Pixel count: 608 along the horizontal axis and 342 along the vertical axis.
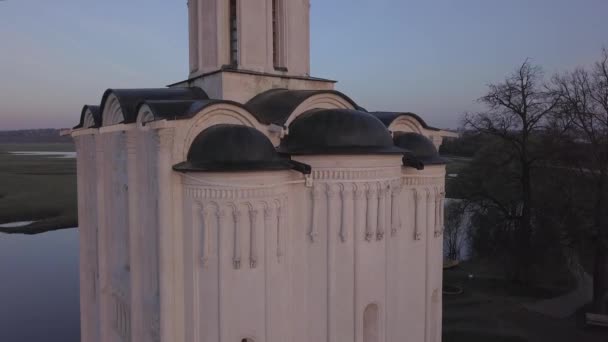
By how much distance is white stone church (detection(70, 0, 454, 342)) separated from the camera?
5645 millimetres

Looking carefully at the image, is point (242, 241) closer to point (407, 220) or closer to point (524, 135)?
point (407, 220)

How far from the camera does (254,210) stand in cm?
561

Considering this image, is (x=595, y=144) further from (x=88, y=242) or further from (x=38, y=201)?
(x=38, y=201)

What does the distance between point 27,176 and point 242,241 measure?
2977 inches

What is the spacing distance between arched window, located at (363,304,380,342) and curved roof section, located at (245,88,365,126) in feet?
10.9

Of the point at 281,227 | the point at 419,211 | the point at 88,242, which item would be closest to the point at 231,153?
the point at 281,227

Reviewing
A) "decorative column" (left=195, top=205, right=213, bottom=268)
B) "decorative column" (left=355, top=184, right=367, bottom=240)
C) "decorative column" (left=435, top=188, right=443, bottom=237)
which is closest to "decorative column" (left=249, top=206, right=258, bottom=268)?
"decorative column" (left=195, top=205, right=213, bottom=268)

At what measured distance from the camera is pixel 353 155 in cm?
611

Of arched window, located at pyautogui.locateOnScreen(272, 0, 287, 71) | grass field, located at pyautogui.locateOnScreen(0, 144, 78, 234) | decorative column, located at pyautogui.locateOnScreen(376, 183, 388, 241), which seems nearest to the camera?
decorative column, located at pyautogui.locateOnScreen(376, 183, 388, 241)

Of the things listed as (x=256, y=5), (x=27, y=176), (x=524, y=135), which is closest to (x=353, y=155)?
(x=256, y=5)

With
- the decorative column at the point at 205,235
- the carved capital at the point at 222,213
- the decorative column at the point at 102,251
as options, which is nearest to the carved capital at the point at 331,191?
the carved capital at the point at 222,213

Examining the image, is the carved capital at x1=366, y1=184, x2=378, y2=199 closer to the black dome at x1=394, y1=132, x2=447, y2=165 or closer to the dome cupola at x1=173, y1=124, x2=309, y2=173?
the dome cupola at x1=173, y1=124, x2=309, y2=173

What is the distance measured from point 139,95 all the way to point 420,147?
519 cm

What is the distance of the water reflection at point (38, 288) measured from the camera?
49.3ft
